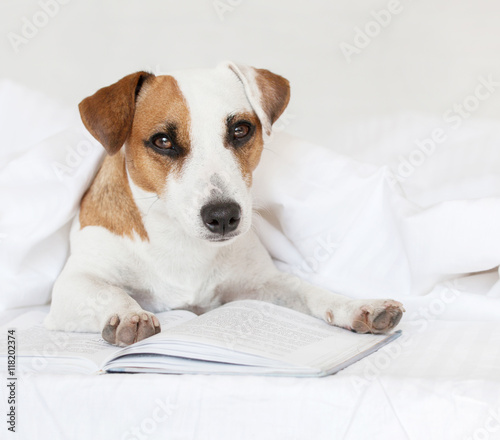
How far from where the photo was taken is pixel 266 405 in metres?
1.20

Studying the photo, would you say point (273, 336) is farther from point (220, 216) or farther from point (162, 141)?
point (162, 141)

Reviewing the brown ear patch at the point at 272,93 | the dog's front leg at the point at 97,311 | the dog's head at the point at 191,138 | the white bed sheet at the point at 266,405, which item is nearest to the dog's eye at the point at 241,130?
the dog's head at the point at 191,138

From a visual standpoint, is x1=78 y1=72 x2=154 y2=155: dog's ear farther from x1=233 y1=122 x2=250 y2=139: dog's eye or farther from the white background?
the white background

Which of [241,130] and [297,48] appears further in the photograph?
[297,48]

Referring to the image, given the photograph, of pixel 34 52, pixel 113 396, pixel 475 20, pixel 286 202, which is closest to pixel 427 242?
pixel 286 202

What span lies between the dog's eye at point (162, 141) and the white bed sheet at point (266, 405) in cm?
66

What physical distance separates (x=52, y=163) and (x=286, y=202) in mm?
781

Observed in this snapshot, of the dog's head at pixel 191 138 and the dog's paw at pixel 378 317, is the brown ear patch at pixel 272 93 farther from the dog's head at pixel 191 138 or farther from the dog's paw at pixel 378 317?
the dog's paw at pixel 378 317

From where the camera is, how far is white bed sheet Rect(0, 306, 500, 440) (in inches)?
45.4

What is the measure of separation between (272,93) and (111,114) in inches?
19.0

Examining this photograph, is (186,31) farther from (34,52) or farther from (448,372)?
(448,372)

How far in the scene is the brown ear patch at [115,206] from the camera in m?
1.86

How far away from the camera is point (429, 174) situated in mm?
2627

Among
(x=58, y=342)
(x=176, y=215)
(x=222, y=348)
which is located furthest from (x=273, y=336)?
(x=58, y=342)
